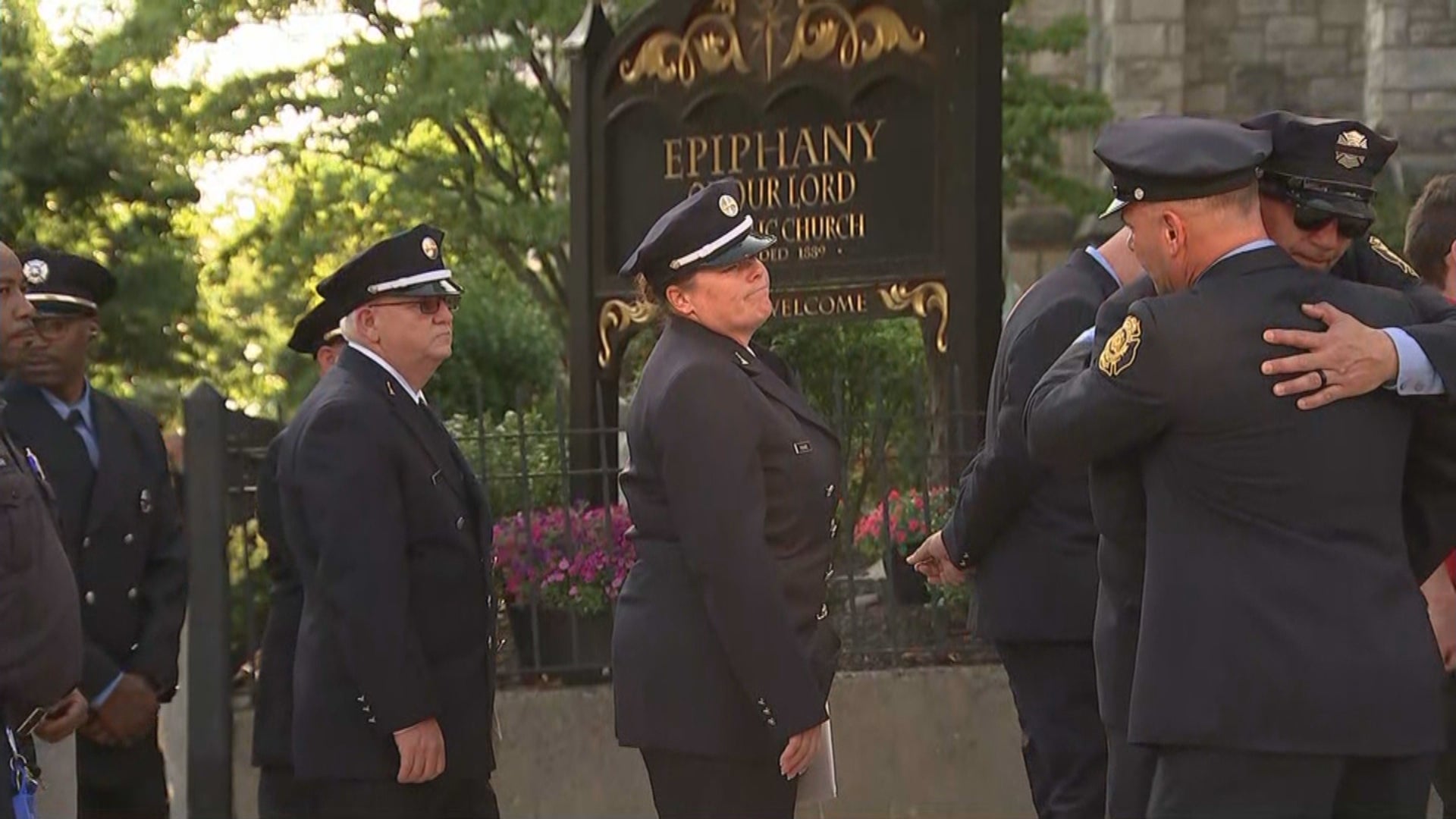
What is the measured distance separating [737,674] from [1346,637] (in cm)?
130

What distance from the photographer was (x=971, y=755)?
303 inches

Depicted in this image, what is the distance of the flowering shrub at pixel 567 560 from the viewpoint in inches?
317

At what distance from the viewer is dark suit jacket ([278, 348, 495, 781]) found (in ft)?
15.5

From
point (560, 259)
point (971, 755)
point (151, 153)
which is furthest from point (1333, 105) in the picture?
point (971, 755)

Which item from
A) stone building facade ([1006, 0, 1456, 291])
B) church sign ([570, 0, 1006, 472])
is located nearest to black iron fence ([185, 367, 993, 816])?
church sign ([570, 0, 1006, 472])

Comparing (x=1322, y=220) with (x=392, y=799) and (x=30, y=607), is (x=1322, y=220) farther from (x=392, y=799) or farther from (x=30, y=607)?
(x=30, y=607)

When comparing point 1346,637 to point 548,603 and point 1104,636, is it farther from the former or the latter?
point 548,603

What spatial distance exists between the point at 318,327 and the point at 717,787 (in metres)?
1.56

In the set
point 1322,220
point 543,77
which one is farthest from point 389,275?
point 543,77

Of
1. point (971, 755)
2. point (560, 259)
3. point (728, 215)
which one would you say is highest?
point (728, 215)

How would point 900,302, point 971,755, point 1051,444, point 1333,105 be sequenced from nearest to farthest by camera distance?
point 1051,444 → point 971,755 → point 900,302 → point 1333,105

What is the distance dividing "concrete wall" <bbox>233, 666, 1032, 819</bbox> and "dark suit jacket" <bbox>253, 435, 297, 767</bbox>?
2667mm

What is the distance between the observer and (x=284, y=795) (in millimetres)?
5168

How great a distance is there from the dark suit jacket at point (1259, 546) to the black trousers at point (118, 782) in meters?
3.34
